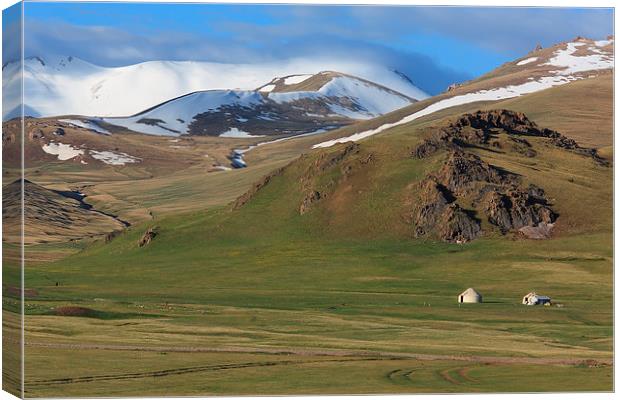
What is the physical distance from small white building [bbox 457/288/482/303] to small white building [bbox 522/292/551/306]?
14.9ft

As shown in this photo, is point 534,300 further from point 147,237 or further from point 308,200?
point 147,237

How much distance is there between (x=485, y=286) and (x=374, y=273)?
15385mm

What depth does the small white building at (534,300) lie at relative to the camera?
463 ft

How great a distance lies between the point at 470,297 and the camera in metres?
143

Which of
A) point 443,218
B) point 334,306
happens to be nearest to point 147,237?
point 443,218

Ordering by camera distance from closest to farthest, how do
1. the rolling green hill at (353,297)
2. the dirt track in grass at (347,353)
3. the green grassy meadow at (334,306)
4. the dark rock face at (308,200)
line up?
the green grassy meadow at (334,306) → the rolling green hill at (353,297) → the dirt track in grass at (347,353) → the dark rock face at (308,200)

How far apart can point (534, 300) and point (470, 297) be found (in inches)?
253

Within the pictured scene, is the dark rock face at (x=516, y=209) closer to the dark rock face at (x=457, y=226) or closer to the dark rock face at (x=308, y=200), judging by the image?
the dark rock face at (x=457, y=226)

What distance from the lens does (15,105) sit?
7619 cm

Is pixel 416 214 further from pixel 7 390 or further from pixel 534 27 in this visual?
pixel 7 390

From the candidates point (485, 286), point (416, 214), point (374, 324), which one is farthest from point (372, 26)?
point (374, 324)

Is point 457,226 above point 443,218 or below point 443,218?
below

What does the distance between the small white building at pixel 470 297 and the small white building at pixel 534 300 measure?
4540 millimetres

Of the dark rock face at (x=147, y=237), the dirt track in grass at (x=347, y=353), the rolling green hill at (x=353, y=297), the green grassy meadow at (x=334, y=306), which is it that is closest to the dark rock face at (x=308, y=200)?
the rolling green hill at (x=353, y=297)
